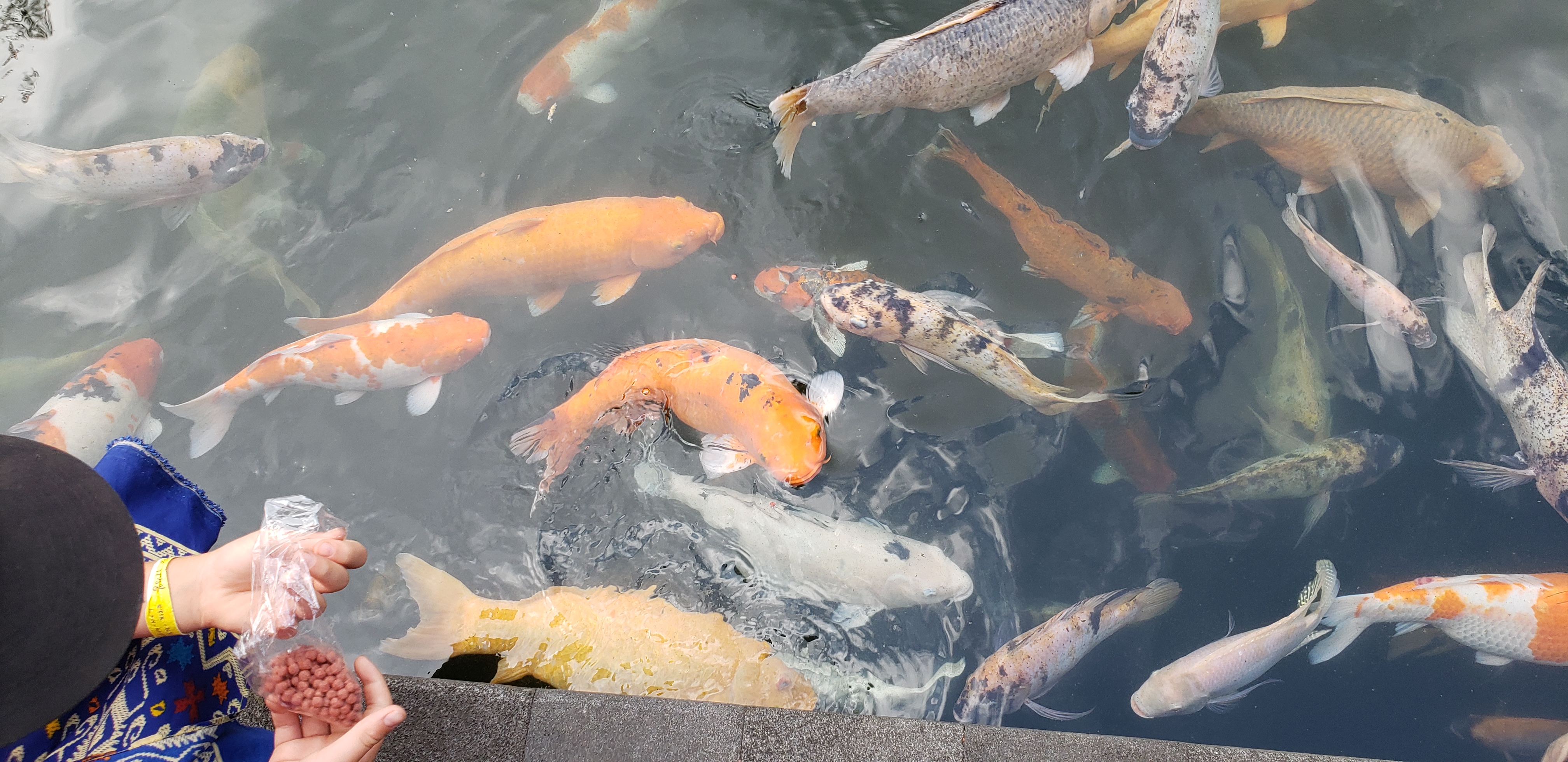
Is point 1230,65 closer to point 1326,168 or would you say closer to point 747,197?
point 1326,168

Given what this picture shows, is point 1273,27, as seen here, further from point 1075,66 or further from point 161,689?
point 161,689

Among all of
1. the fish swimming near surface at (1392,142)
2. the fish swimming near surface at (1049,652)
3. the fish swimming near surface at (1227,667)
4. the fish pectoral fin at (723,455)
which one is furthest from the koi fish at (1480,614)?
the fish pectoral fin at (723,455)

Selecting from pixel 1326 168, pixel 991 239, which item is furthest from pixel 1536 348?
pixel 991 239

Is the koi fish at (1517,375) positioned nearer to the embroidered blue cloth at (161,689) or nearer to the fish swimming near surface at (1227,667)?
the fish swimming near surface at (1227,667)

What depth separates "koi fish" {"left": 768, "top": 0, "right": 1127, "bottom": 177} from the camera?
→ 3666 mm

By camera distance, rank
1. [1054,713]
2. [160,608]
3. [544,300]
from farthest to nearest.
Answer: [544,300] → [1054,713] → [160,608]

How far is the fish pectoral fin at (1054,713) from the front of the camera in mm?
A: 3479

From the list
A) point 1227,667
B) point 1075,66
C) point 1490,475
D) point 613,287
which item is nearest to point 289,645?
point 613,287

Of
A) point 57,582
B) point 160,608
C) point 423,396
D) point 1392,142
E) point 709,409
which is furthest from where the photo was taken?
point 423,396

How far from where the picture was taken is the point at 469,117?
443cm

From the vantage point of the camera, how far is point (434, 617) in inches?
128

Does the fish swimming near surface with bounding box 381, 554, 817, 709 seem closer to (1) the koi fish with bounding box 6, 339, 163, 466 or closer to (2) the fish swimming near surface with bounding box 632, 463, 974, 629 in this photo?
(2) the fish swimming near surface with bounding box 632, 463, 974, 629

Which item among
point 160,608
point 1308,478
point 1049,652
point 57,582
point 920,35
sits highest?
point 920,35

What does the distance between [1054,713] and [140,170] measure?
539 cm
